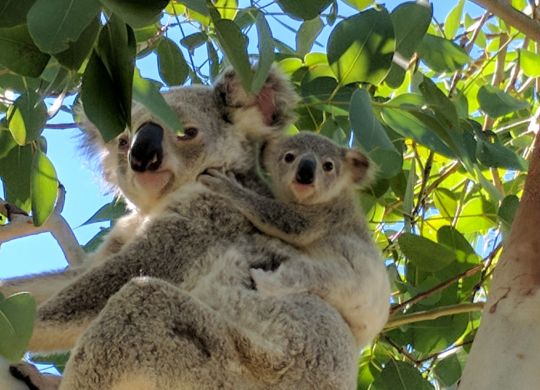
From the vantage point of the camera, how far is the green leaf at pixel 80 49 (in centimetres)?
185

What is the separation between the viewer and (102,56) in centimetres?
191

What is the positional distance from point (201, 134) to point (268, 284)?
677 mm

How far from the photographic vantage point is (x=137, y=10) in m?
1.66

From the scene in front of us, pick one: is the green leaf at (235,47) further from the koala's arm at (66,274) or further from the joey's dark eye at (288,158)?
the joey's dark eye at (288,158)

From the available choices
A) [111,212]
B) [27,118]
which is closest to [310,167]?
[111,212]

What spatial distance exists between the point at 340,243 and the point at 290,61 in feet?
2.53

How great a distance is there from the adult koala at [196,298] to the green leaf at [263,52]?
676mm

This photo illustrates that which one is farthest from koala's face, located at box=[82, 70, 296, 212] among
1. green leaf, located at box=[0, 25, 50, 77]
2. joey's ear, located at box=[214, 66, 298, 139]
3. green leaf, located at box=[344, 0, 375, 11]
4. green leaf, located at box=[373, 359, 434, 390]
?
green leaf, located at box=[0, 25, 50, 77]

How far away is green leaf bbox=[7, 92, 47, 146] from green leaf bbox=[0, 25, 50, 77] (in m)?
0.19

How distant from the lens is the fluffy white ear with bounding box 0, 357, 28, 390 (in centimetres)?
202

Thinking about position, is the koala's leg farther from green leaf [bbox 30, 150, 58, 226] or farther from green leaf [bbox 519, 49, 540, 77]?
green leaf [bbox 519, 49, 540, 77]

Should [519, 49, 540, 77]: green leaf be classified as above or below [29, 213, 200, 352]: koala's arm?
above

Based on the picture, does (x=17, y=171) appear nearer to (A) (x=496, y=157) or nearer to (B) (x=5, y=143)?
(B) (x=5, y=143)

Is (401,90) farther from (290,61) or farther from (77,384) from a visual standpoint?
(77,384)
